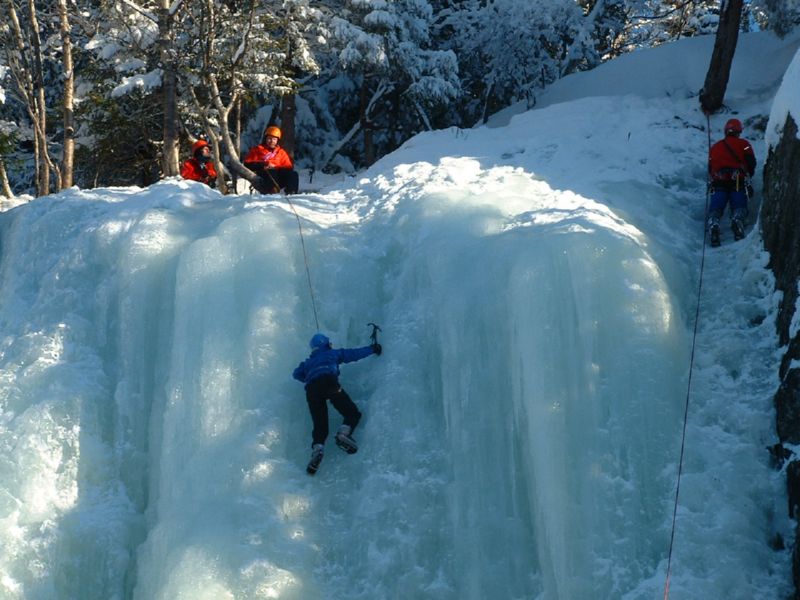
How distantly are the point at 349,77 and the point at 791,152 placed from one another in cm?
965

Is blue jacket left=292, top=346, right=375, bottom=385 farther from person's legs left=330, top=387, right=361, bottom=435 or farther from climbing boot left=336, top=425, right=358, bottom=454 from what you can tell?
climbing boot left=336, top=425, right=358, bottom=454

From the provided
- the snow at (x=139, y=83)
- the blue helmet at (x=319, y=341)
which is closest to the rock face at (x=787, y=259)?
the blue helmet at (x=319, y=341)

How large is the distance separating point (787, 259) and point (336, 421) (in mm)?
3642

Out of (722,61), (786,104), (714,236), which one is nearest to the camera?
(786,104)

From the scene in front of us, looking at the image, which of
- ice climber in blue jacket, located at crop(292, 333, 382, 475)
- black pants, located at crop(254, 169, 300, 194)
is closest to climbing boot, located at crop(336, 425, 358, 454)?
ice climber in blue jacket, located at crop(292, 333, 382, 475)

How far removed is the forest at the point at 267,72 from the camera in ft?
37.0

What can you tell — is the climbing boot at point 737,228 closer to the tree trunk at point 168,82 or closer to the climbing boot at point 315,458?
the climbing boot at point 315,458

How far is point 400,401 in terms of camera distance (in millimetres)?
6633

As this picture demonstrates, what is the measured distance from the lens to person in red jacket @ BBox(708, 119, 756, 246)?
26.2 feet

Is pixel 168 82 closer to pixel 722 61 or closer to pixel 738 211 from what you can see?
pixel 722 61

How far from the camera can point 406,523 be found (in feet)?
19.9

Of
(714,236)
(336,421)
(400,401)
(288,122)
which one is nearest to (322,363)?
(336,421)

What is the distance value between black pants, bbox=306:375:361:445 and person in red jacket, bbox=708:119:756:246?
3.72 meters

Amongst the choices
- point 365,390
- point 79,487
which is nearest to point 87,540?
point 79,487
